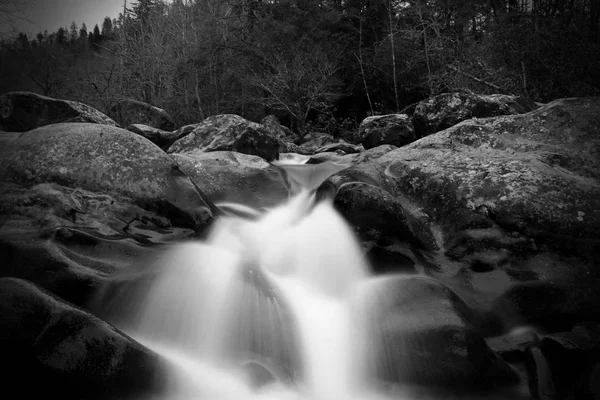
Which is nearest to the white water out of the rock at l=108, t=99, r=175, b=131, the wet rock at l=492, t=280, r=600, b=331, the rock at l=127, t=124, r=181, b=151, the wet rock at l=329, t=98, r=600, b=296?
the wet rock at l=329, t=98, r=600, b=296

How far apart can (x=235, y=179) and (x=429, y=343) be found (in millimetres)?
4157

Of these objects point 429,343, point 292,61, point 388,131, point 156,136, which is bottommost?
point 429,343

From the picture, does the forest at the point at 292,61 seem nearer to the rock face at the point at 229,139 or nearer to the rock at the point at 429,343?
the rock face at the point at 229,139

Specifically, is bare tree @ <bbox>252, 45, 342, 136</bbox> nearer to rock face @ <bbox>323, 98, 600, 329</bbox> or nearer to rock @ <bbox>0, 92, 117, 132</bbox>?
rock @ <bbox>0, 92, 117, 132</bbox>

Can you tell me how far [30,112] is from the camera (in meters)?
8.68

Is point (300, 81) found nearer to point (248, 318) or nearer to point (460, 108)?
point (460, 108)

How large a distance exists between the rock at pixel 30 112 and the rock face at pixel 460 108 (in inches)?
319

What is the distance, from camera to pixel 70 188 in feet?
13.1

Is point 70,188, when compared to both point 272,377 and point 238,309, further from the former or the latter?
point 272,377

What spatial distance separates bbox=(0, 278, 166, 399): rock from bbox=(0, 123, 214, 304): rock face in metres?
0.80

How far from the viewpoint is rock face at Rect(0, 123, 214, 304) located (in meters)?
2.91

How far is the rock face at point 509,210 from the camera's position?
11.4 ft

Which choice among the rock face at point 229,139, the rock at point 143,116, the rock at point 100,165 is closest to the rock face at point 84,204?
the rock at point 100,165

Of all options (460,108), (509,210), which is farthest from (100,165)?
(460,108)
